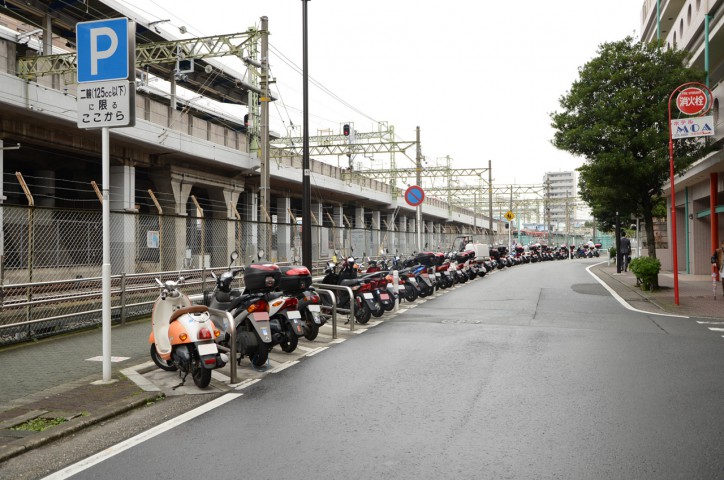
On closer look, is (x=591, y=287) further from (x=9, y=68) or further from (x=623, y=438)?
(x=9, y=68)

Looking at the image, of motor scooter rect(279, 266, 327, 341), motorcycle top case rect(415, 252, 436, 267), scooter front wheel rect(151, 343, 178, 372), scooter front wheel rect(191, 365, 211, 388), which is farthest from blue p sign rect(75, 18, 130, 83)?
motorcycle top case rect(415, 252, 436, 267)

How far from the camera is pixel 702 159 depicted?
786 inches

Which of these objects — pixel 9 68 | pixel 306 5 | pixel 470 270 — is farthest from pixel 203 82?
pixel 306 5

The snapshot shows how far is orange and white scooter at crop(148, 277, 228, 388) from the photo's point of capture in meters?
6.37

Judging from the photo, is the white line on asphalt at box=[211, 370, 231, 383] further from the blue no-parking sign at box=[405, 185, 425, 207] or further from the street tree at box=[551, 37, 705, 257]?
the street tree at box=[551, 37, 705, 257]

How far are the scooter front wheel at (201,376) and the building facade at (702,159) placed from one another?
1457 cm

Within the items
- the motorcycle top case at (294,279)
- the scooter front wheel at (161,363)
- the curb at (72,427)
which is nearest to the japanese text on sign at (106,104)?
the scooter front wheel at (161,363)

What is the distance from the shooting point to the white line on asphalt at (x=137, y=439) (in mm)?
4176

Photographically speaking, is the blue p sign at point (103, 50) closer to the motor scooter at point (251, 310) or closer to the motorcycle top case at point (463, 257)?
the motor scooter at point (251, 310)

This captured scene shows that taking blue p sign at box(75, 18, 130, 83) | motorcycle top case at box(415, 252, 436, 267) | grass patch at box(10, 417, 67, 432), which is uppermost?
blue p sign at box(75, 18, 130, 83)

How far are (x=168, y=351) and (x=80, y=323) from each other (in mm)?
4373

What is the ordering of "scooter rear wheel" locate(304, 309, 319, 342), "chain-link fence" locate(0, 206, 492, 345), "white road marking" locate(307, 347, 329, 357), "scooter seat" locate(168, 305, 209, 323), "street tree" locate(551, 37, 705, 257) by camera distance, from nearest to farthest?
"scooter seat" locate(168, 305, 209, 323) → "white road marking" locate(307, 347, 329, 357) → "chain-link fence" locate(0, 206, 492, 345) → "scooter rear wheel" locate(304, 309, 319, 342) → "street tree" locate(551, 37, 705, 257)

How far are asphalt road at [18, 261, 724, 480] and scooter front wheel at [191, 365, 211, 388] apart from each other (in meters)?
0.47

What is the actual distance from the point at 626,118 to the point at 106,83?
1581cm
